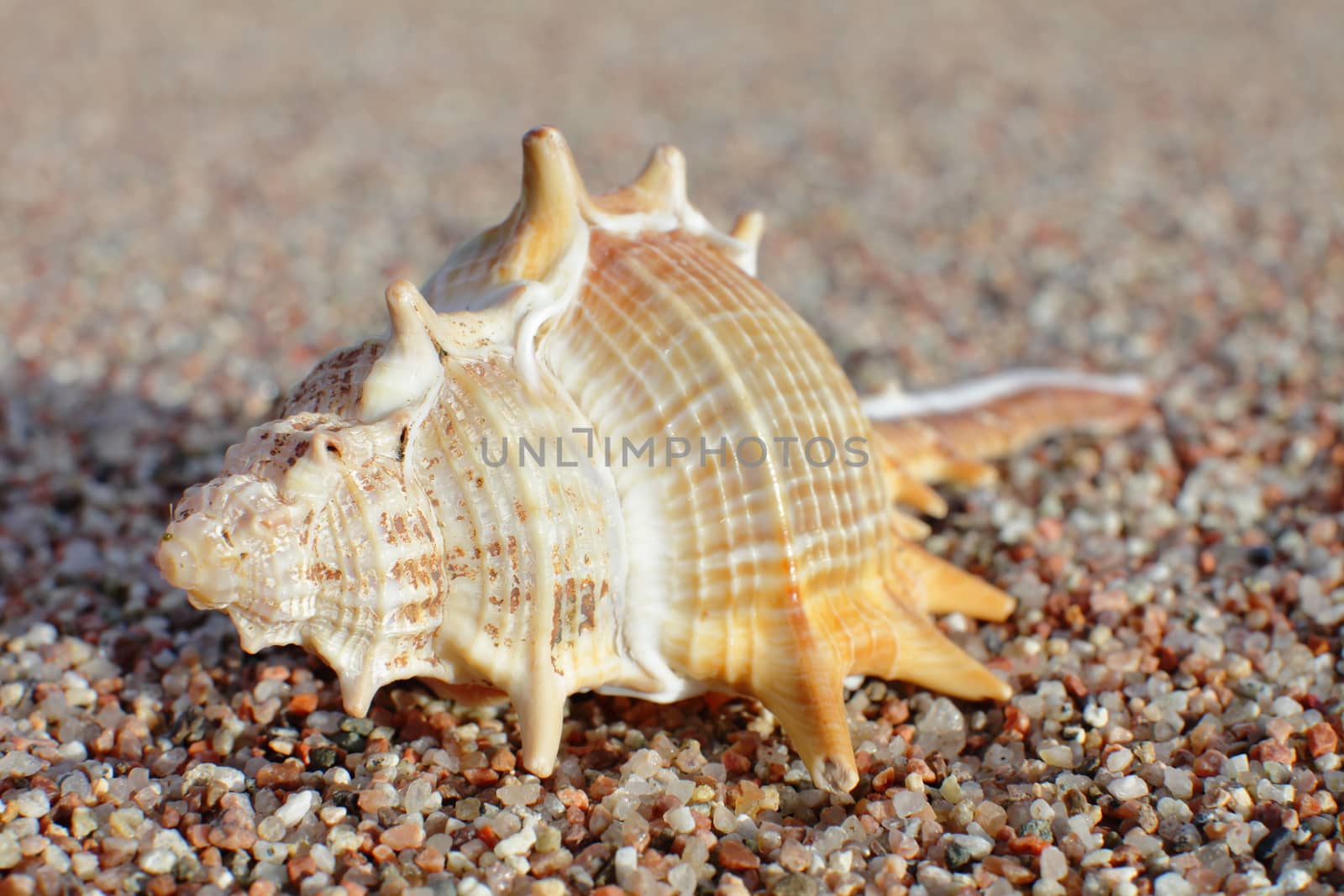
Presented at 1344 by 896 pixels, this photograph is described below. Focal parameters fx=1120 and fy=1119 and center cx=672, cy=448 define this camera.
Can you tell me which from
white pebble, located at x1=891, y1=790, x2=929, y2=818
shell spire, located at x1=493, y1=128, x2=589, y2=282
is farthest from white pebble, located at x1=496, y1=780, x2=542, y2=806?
shell spire, located at x1=493, y1=128, x2=589, y2=282

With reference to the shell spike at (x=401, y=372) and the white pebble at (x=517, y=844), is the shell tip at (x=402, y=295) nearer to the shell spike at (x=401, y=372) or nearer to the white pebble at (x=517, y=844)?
the shell spike at (x=401, y=372)

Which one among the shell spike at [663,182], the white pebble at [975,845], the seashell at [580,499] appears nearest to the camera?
the seashell at [580,499]

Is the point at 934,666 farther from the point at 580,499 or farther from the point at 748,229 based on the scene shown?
the point at 748,229

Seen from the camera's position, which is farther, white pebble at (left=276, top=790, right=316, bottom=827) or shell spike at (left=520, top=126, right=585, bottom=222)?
shell spike at (left=520, top=126, right=585, bottom=222)

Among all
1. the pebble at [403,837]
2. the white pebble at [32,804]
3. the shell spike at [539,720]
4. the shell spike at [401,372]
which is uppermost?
the shell spike at [401,372]

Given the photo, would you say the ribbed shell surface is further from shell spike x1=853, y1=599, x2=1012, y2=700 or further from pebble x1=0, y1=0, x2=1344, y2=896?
pebble x1=0, y1=0, x2=1344, y2=896

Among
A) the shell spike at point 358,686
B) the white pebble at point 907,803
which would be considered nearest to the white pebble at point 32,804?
the shell spike at point 358,686

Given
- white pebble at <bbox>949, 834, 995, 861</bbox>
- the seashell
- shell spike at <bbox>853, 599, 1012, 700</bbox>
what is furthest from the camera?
shell spike at <bbox>853, 599, 1012, 700</bbox>
